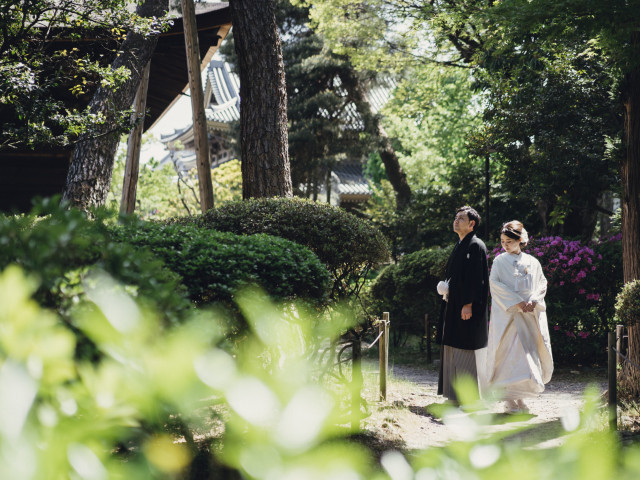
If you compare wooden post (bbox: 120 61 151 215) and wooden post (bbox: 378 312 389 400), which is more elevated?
wooden post (bbox: 120 61 151 215)

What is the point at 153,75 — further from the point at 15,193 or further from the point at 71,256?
the point at 71,256

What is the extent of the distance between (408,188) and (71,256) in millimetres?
18481

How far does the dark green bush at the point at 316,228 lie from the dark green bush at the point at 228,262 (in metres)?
1.30

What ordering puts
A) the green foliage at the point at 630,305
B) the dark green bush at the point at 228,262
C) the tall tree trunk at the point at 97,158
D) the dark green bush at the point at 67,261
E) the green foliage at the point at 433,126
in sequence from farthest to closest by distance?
the green foliage at the point at 433,126 → the tall tree trunk at the point at 97,158 → the green foliage at the point at 630,305 → the dark green bush at the point at 228,262 → the dark green bush at the point at 67,261

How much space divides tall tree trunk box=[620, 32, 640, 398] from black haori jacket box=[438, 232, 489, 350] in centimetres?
159

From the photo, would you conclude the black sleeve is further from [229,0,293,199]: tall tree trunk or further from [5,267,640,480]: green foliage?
[5,267,640,480]: green foliage

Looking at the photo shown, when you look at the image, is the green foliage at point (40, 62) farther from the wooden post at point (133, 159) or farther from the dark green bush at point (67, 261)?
the wooden post at point (133, 159)

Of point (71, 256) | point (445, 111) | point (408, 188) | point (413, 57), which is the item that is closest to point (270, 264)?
point (71, 256)

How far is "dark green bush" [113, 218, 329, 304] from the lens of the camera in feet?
13.6

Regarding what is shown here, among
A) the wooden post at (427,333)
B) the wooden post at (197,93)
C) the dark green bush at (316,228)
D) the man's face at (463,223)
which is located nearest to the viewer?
the dark green bush at (316,228)

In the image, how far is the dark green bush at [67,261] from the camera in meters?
1.95

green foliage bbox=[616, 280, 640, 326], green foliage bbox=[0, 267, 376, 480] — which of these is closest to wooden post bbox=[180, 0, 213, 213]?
green foliage bbox=[616, 280, 640, 326]

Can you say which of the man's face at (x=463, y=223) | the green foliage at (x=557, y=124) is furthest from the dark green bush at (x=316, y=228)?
the green foliage at (x=557, y=124)

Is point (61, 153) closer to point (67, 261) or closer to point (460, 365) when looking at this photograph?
point (460, 365)
